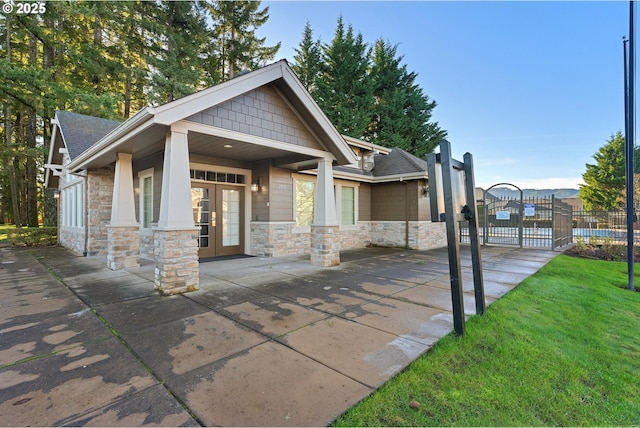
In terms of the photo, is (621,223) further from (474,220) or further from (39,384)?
(39,384)

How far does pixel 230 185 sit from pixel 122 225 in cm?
291

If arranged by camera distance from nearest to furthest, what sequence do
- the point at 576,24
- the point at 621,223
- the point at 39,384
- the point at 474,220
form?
the point at 39,384
the point at 474,220
the point at 576,24
the point at 621,223

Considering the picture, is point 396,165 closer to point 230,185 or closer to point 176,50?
point 230,185

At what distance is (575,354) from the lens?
2926mm

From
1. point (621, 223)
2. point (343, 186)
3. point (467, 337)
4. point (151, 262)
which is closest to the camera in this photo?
point (467, 337)

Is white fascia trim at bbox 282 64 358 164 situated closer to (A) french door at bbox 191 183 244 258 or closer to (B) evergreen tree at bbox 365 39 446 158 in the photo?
(A) french door at bbox 191 183 244 258

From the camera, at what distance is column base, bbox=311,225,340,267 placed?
7.23 meters

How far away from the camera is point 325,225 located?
23.9 ft

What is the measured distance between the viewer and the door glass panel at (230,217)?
28.4 feet

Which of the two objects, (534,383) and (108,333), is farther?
(108,333)

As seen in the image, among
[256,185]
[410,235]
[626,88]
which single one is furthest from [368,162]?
[626,88]

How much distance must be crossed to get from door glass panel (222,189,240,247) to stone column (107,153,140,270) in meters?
2.32

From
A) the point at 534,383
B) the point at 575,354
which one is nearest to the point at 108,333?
the point at 534,383

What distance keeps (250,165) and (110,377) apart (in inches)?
281
